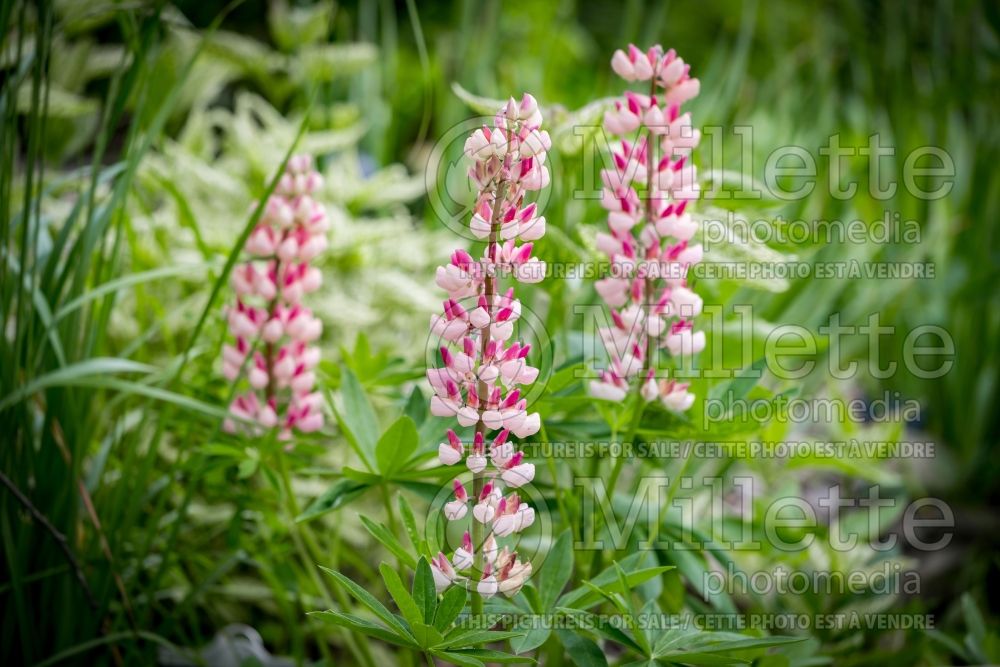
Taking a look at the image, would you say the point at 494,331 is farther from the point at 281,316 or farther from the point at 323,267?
the point at 323,267

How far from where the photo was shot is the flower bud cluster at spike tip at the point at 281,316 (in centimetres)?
94

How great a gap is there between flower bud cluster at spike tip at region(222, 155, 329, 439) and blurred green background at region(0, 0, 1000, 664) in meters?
0.05

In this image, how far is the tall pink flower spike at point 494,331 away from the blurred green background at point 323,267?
262 millimetres

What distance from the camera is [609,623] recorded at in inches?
30.5

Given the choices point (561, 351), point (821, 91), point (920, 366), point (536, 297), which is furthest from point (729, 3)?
point (561, 351)

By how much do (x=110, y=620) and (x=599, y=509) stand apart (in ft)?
2.16

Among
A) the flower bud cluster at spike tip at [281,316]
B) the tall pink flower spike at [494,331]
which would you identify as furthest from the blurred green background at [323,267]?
the tall pink flower spike at [494,331]

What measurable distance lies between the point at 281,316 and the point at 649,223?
42cm

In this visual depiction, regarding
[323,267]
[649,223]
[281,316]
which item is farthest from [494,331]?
[323,267]

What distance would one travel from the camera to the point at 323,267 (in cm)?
152

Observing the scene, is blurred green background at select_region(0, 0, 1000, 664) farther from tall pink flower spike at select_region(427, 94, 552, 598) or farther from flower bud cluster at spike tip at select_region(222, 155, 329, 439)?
tall pink flower spike at select_region(427, 94, 552, 598)

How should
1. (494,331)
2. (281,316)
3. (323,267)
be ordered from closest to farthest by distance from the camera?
(494,331) → (281,316) → (323,267)

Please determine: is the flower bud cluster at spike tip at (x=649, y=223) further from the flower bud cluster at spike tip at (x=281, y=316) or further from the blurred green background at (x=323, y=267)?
the flower bud cluster at spike tip at (x=281, y=316)

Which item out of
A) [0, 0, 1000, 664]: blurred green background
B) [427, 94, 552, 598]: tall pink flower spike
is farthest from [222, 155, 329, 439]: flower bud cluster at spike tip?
[427, 94, 552, 598]: tall pink flower spike
